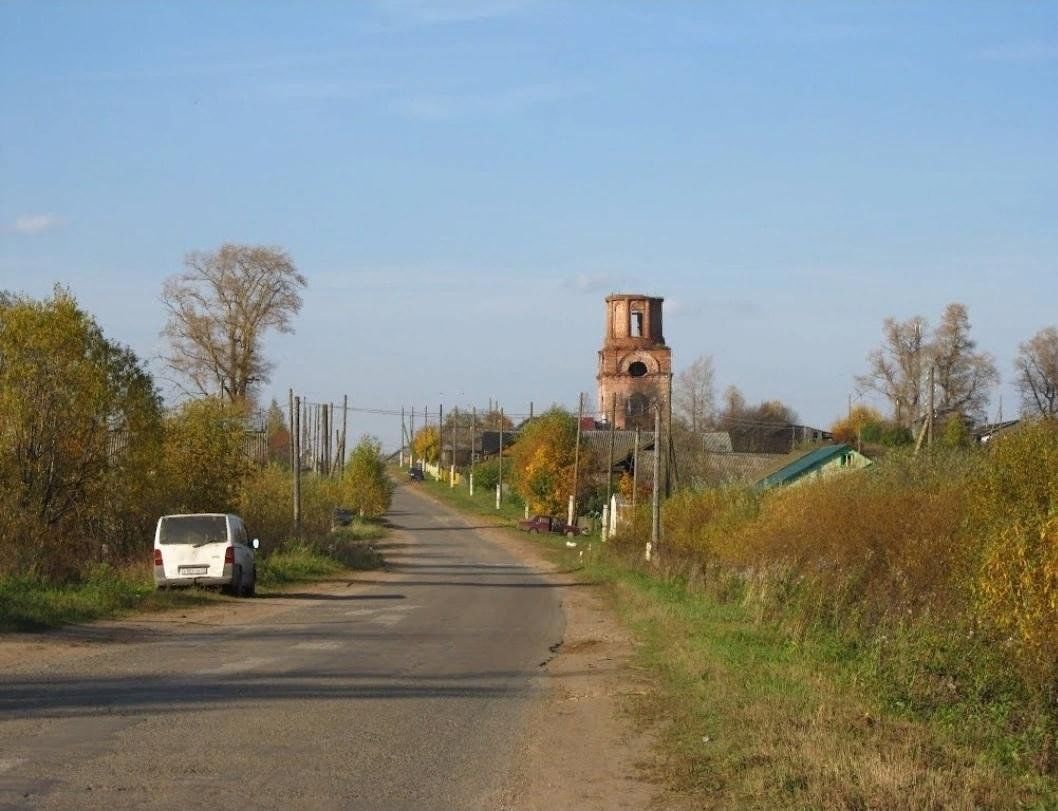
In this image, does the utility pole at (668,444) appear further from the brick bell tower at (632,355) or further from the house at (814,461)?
the brick bell tower at (632,355)

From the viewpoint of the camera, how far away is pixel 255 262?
6662 centimetres

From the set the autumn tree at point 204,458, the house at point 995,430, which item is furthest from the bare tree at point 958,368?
the autumn tree at point 204,458

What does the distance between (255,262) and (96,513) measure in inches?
1420

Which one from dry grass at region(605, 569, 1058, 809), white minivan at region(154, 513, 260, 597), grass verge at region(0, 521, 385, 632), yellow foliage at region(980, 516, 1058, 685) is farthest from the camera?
white minivan at region(154, 513, 260, 597)

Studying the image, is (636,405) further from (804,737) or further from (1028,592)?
(804,737)

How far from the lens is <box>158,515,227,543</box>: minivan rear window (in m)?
27.8

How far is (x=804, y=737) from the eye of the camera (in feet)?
34.4

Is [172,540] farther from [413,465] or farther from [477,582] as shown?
[413,465]

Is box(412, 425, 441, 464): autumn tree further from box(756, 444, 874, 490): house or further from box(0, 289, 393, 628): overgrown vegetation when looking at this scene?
box(0, 289, 393, 628): overgrown vegetation

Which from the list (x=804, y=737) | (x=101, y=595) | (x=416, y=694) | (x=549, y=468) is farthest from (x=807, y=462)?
(x=804, y=737)

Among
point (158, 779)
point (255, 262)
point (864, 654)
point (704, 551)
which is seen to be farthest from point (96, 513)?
point (255, 262)

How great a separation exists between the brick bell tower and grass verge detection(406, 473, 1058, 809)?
7232 centimetres

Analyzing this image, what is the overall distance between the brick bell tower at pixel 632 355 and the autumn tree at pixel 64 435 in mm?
59805

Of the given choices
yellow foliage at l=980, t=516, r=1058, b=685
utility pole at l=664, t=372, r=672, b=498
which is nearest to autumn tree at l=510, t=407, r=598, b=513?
utility pole at l=664, t=372, r=672, b=498
